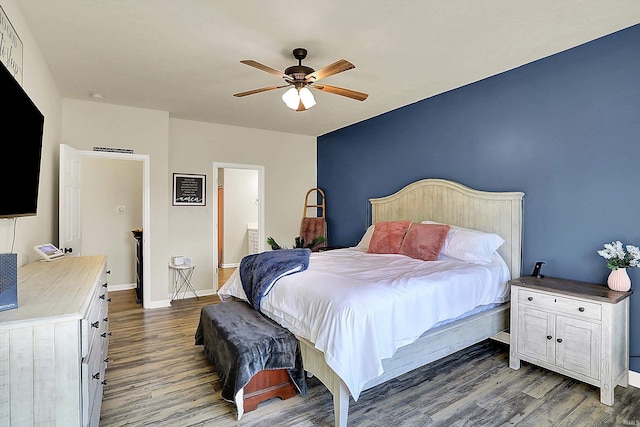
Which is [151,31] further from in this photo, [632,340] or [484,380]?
[632,340]

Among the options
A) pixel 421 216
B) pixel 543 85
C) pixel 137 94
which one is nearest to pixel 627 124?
pixel 543 85

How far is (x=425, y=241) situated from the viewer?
348 centimetres

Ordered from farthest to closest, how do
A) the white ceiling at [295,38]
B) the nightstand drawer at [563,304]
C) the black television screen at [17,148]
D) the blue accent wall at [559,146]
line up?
the blue accent wall at [559,146], the nightstand drawer at [563,304], the white ceiling at [295,38], the black television screen at [17,148]

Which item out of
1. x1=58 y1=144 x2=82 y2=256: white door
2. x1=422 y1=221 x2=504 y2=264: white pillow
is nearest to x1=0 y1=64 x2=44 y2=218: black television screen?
x1=58 y1=144 x2=82 y2=256: white door

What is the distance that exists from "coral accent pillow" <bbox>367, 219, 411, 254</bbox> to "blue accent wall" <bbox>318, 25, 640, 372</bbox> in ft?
2.75

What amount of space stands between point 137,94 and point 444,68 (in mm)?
3416

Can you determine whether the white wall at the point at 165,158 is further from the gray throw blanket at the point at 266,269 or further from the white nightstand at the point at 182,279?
the gray throw blanket at the point at 266,269

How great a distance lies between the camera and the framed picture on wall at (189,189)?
5.03m

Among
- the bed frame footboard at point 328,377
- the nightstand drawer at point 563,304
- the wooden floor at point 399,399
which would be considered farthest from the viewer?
the nightstand drawer at point 563,304

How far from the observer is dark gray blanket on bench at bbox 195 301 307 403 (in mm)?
2160

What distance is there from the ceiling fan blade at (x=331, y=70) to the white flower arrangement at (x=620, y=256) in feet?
7.77

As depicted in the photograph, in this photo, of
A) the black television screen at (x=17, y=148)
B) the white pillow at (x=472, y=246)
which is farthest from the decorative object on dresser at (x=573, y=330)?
the black television screen at (x=17, y=148)

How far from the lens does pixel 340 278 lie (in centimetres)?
250

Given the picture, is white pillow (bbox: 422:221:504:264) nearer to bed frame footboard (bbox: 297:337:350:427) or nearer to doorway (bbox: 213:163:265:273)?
bed frame footboard (bbox: 297:337:350:427)
